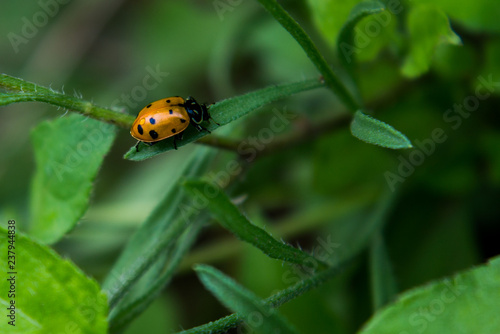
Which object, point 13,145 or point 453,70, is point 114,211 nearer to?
point 13,145

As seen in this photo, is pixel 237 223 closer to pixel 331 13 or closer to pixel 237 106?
pixel 237 106

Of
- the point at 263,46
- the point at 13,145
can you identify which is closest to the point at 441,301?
the point at 263,46

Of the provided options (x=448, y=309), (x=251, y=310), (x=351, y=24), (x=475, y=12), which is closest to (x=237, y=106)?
(x=351, y=24)

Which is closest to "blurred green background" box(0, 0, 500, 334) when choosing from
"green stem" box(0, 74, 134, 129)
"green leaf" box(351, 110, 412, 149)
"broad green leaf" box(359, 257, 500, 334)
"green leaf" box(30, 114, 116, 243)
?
"green leaf" box(30, 114, 116, 243)

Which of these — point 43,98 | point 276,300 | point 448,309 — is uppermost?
point 43,98

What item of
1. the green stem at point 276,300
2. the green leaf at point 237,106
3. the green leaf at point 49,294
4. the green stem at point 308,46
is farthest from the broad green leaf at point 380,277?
the green leaf at point 49,294

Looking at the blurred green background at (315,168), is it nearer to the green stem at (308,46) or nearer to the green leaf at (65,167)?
the green leaf at (65,167)

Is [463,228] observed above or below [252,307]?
below
